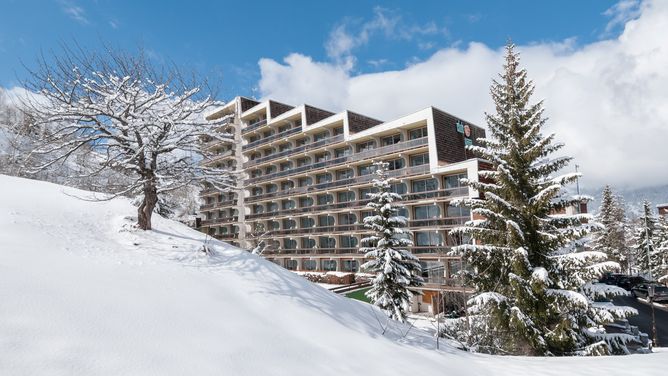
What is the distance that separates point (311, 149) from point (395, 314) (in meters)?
27.0

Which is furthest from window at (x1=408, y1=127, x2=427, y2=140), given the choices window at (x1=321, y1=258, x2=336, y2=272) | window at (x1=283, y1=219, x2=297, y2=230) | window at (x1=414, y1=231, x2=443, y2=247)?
window at (x1=283, y1=219, x2=297, y2=230)

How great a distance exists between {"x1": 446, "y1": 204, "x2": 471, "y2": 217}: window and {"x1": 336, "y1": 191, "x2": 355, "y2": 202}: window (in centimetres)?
1164

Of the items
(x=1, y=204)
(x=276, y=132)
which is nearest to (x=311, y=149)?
(x=276, y=132)

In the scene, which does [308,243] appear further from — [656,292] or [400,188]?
[656,292]

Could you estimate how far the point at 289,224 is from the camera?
159 ft

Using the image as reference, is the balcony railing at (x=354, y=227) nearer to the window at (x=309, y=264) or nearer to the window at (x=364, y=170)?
the window at (x=309, y=264)

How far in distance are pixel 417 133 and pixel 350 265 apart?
54.2 feet

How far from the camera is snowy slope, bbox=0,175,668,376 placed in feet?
14.7

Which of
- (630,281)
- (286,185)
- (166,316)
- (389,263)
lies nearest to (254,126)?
(286,185)

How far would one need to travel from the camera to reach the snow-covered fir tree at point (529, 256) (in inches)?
529

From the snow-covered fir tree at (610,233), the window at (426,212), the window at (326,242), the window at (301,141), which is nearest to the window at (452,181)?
the window at (426,212)

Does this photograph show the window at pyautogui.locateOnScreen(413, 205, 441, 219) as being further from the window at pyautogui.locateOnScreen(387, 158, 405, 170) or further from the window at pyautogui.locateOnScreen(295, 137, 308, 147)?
the window at pyautogui.locateOnScreen(295, 137, 308, 147)

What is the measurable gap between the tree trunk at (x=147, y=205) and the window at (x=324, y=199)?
33.0 metres

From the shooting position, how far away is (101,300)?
572 cm
